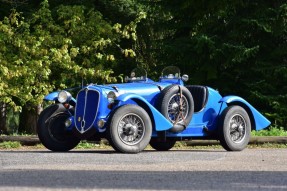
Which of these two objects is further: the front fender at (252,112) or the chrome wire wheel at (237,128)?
the front fender at (252,112)

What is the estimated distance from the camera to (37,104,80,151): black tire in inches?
551

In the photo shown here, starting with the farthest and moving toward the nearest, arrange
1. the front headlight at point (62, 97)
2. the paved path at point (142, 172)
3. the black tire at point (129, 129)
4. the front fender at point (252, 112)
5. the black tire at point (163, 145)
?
the black tire at point (163, 145), the front fender at point (252, 112), the front headlight at point (62, 97), the black tire at point (129, 129), the paved path at point (142, 172)

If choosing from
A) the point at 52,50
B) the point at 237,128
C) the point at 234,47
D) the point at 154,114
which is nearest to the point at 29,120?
the point at 52,50

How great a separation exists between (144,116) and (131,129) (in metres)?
0.29

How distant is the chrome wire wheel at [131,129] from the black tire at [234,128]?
182cm

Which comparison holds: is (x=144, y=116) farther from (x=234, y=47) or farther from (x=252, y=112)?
(x=234, y=47)

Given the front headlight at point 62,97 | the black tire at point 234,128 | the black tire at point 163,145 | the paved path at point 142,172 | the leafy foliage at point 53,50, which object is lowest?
the black tire at point 163,145

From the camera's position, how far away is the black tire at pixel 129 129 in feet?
42.5

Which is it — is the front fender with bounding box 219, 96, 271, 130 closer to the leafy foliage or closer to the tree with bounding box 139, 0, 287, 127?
the tree with bounding box 139, 0, 287, 127

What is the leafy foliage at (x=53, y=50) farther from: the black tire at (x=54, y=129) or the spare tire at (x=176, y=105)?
the spare tire at (x=176, y=105)

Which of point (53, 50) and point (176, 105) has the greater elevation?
point (53, 50)

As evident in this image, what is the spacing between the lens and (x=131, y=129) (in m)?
13.2

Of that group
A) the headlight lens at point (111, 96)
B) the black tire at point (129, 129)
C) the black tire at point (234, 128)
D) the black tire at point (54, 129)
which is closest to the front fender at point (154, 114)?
the headlight lens at point (111, 96)

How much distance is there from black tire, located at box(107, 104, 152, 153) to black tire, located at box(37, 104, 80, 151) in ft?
4.22
